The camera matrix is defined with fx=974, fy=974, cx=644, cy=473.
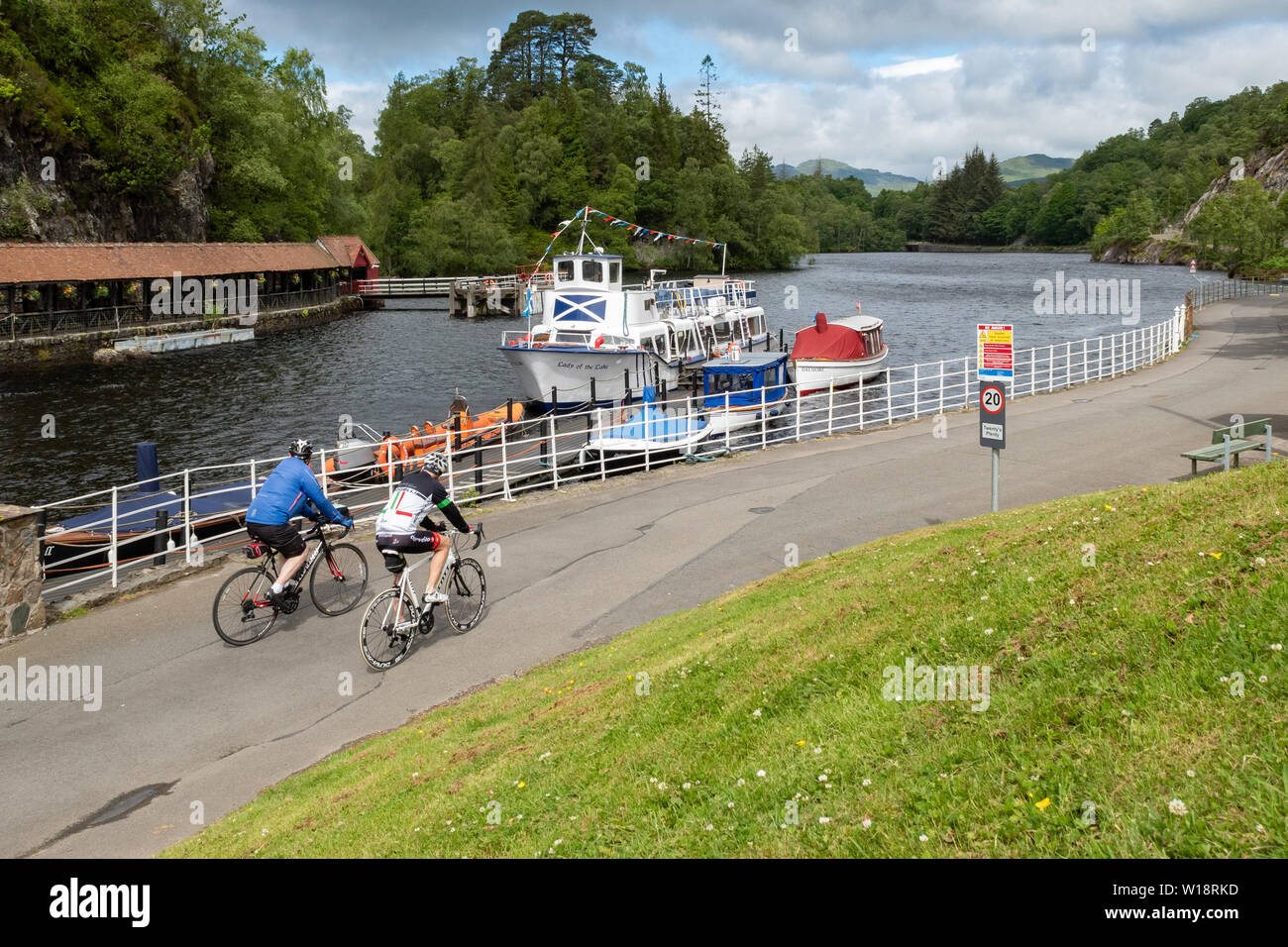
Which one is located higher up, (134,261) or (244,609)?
(134,261)

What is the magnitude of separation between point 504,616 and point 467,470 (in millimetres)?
6982

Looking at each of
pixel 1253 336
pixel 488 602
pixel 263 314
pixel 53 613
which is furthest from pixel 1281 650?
pixel 263 314

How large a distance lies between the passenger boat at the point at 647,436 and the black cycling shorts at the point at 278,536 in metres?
12.3

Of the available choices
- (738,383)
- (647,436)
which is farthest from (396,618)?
(738,383)

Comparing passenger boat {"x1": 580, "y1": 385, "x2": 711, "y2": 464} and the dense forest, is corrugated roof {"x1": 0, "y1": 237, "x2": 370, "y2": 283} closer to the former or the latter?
the dense forest

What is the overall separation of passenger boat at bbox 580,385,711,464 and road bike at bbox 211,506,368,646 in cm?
1100

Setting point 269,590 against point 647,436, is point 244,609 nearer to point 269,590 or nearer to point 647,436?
point 269,590

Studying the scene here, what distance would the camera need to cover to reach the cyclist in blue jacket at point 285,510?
1203 cm

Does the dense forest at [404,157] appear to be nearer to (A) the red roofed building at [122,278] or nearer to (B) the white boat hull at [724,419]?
(A) the red roofed building at [122,278]

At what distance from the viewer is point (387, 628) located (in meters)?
11.4

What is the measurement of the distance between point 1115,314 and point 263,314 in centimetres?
6650
